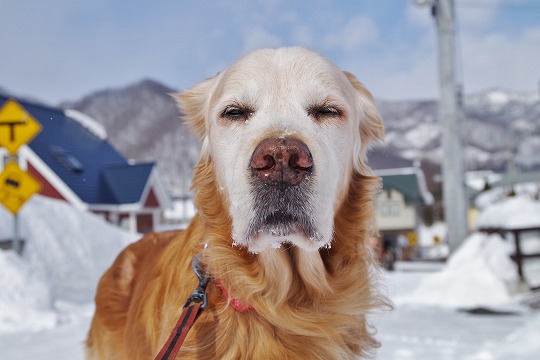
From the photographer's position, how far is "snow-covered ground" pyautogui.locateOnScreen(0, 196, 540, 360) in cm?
489

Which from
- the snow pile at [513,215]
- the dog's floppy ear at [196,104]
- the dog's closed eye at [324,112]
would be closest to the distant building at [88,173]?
the snow pile at [513,215]

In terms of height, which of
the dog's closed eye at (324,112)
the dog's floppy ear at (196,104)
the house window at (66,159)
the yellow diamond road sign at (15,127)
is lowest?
the dog's closed eye at (324,112)

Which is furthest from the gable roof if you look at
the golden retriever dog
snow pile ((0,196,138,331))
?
→ the golden retriever dog

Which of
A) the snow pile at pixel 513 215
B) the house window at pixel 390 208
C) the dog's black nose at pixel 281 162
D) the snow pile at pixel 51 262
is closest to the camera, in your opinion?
the dog's black nose at pixel 281 162

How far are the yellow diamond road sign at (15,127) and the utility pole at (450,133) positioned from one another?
8.26 meters

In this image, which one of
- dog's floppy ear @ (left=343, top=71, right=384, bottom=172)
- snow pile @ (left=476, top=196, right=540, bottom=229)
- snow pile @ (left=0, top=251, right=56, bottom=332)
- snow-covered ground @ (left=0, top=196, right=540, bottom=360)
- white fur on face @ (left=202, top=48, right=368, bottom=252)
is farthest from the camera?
snow pile @ (left=476, top=196, right=540, bottom=229)

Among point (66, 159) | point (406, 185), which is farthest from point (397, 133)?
point (66, 159)

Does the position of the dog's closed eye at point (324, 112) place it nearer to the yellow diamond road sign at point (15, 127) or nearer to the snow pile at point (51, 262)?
the snow pile at point (51, 262)

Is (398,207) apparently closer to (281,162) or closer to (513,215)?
(513,215)

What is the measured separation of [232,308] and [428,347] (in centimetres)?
363

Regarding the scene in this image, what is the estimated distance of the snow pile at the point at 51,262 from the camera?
6.40 metres

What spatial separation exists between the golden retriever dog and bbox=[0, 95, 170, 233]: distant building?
62.9 ft

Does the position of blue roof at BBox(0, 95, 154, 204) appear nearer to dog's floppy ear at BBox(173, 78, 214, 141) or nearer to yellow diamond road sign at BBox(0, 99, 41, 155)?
yellow diamond road sign at BBox(0, 99, 41, 155)

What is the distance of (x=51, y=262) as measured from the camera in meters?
8.84
